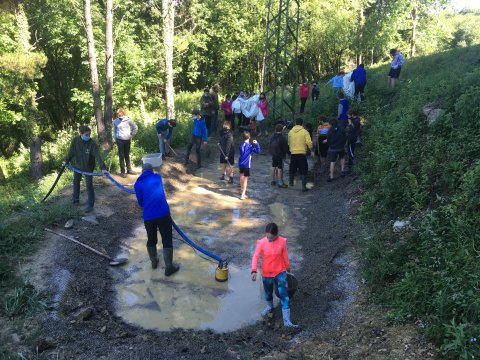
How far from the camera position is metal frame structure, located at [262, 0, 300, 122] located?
1653 cm

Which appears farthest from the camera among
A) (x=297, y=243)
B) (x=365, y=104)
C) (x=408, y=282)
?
(x=365, y=104)

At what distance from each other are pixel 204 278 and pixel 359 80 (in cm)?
1092

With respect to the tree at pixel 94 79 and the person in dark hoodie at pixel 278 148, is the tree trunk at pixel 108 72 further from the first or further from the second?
the person in dark hoodie at pixel 278 148

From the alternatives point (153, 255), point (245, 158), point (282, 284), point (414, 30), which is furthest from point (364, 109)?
point (414, 30)

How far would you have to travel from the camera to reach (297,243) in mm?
8234

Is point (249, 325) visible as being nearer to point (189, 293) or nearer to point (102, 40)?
point (189, 293)

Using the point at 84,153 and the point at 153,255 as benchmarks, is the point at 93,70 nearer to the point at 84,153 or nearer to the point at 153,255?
the point at 84,153

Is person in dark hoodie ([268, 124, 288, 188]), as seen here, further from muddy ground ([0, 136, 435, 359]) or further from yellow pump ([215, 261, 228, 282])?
yellow pump ([215, 261, 228, 282])

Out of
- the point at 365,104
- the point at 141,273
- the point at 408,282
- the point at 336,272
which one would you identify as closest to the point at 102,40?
the point at 365,104

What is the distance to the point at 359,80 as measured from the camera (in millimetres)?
14758

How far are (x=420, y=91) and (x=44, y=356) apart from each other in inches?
461

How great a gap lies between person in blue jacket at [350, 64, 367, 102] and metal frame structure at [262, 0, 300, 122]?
9.02 ft

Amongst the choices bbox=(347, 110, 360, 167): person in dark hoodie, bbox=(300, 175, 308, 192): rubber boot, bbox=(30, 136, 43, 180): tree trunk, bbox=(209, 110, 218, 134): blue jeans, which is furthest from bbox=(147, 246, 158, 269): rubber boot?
bbox=(30, 136, 43, 180): tree trunk

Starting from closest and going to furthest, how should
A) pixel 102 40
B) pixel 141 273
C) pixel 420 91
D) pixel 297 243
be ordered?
pixel 141 273, pixel 297 243, pixel 420 91, pixel 102 40
